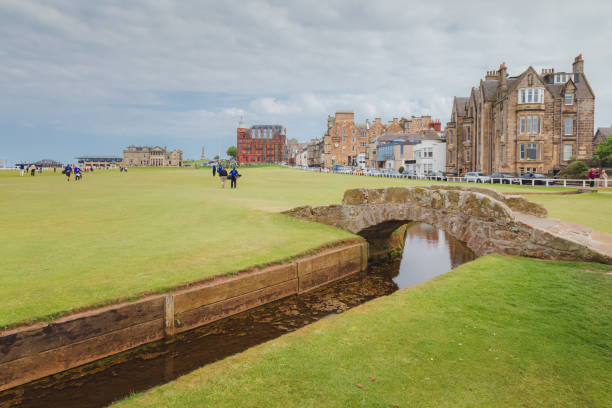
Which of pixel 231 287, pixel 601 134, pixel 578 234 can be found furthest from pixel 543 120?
pixel 231 287

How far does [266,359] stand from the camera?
5.99m

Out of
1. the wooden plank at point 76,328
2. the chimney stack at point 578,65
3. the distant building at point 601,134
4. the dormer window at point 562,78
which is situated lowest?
the wooden plank at point 76,328

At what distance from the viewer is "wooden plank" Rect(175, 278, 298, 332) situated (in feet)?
29.5

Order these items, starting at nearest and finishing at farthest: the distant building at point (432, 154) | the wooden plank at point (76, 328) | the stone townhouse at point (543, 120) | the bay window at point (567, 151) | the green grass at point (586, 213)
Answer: the wooden plank at point (76, 328) < the green grass at point (586, 213) < the stone townhouse at point (543, 120) < the bay window at point (567, 151) < the distant building at point (432, 154)

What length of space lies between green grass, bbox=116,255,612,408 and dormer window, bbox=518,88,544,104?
50225mm

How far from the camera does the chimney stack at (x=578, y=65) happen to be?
176ft

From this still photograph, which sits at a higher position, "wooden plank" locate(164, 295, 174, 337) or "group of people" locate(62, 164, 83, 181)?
"group of people" locate(62, 164, 83, 181)

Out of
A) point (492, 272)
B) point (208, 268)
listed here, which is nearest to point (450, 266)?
point (492, 272)

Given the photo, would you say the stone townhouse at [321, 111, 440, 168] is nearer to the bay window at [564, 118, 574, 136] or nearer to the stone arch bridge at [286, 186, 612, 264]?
the bay window at [564, 118, 574, 136]

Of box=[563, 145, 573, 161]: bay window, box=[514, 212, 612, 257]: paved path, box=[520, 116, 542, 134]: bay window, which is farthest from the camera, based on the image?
box=[563, 145, 573, 161]: bay window

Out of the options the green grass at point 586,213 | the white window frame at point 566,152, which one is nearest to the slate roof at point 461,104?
the white window frame at point 566,152

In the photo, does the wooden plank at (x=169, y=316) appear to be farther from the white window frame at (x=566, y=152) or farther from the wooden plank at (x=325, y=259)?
the white window frame at (x=566, y=152)

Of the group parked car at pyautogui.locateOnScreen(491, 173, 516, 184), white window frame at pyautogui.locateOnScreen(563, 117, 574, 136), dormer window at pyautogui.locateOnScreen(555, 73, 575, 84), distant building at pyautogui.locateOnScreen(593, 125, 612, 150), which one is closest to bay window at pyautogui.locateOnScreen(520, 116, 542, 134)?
white window frame at pyautogui.locateOnScreen(563, 117, 574, 136)

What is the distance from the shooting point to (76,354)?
7312mm
